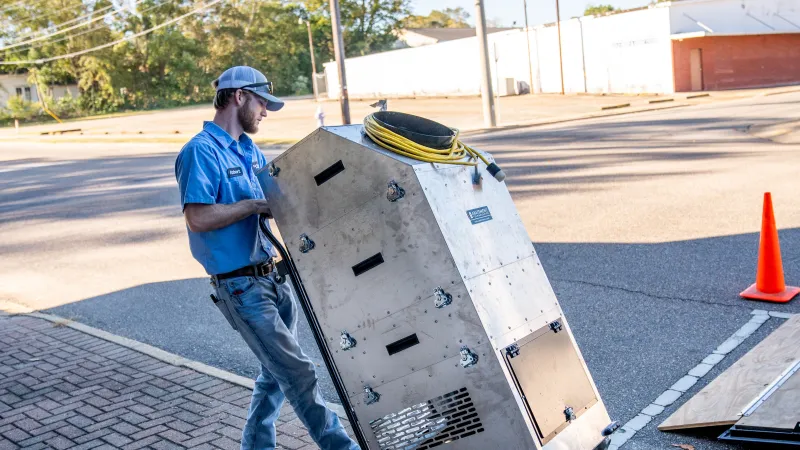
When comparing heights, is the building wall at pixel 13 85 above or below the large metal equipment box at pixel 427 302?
above

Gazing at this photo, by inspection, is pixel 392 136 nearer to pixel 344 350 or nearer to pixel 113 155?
pixel 344 350

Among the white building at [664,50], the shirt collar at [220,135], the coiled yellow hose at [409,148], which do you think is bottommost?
the coiled yellow hose at [409,148]

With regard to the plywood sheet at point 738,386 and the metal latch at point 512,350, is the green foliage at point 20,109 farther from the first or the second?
the metal latch at point 512,350

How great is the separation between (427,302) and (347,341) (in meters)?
0.50

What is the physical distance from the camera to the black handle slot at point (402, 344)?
11.5 ft

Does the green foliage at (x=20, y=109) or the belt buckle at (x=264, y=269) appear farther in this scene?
the green foliage at (x=20, y=109)

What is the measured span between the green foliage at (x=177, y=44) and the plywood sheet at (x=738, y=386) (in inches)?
2635

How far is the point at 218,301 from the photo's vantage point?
3986 mm

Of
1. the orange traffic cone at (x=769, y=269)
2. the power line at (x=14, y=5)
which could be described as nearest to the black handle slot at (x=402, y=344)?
the orange traffic cone at (x=769, y=269)

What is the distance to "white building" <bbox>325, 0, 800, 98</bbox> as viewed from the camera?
133 ft

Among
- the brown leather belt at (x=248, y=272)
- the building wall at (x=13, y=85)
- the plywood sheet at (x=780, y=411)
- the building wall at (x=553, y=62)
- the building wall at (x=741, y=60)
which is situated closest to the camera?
the brown leather belt at (x=248, y=272)

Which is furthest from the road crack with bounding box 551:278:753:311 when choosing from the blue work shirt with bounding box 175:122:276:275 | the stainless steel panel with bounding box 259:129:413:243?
the stainless steel panel with bounding box 259:129:413:243

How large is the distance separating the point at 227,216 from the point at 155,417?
2237mm

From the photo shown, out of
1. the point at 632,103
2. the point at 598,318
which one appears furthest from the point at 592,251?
the point at 632,103
